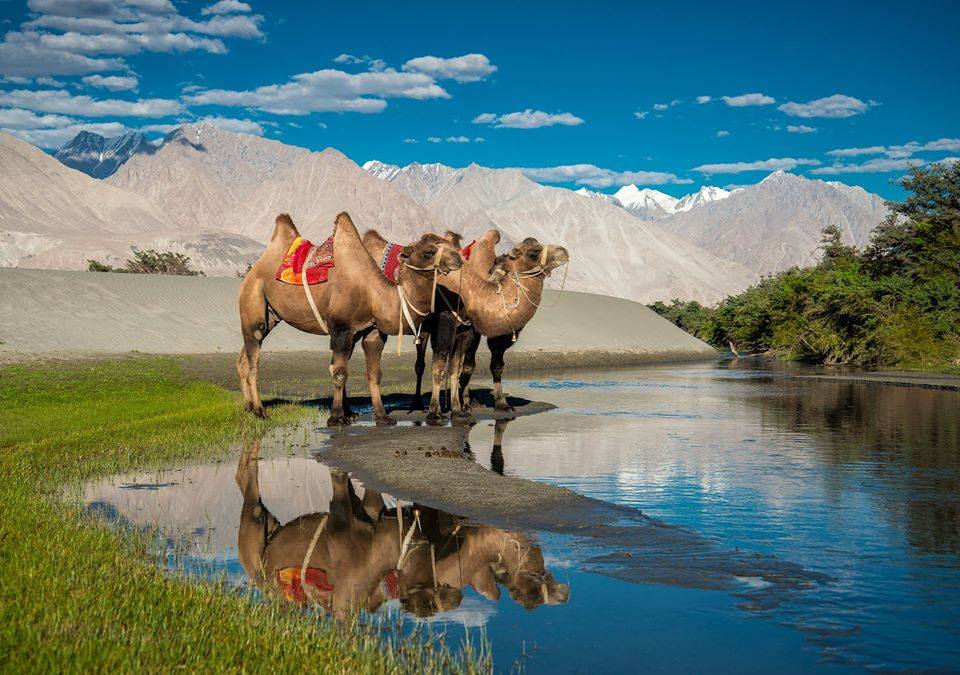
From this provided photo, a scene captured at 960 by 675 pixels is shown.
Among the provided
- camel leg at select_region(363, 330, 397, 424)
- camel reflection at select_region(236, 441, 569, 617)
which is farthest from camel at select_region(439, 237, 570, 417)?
camel reflection at select_region(236, 441, 569, 617)

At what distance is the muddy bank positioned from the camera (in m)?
8.73

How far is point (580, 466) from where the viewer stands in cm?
1563

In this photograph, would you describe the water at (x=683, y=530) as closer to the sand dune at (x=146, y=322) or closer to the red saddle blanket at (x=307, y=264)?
the red saddle blanket at (x=307, y=264)

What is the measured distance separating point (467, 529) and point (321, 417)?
39.8ft

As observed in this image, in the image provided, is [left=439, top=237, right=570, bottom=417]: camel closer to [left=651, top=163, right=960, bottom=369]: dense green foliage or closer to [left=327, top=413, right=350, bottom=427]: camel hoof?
[left=327, top=413, right=350, bottom=427]: camel hoof

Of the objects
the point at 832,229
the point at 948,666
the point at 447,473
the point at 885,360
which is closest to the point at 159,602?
the point at 948,666

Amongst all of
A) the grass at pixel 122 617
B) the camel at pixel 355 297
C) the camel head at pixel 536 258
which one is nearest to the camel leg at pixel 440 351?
the camel at pixel 355 297

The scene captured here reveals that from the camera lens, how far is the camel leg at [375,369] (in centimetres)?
2022

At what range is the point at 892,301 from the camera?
52.6m

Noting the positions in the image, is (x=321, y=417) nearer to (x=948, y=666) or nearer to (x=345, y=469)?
(x=345, y=469)

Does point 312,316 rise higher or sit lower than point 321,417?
higher

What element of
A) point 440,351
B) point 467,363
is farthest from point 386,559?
point 467,363

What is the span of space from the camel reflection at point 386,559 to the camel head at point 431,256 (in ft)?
24.5

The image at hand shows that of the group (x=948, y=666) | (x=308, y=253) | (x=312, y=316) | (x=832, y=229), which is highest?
(x=832, y=229)
